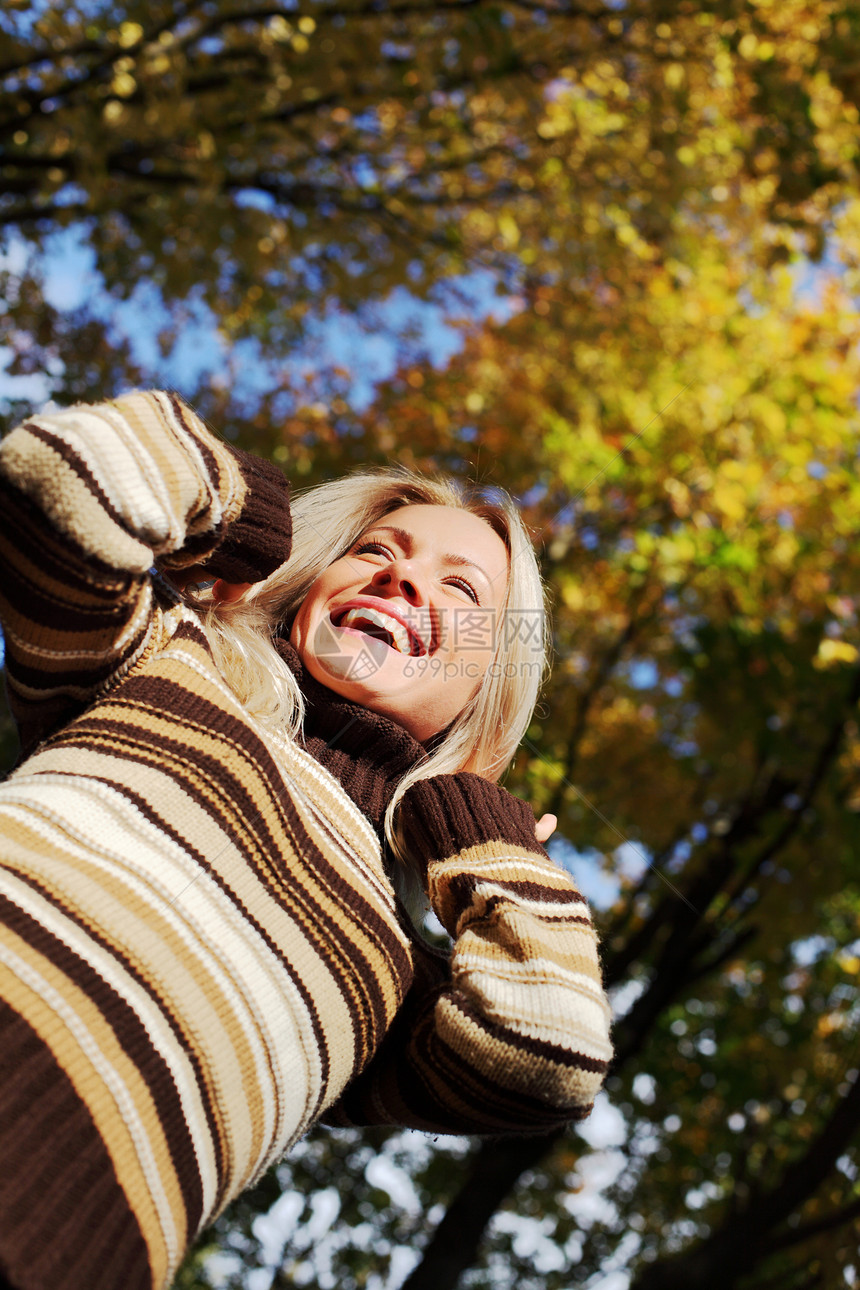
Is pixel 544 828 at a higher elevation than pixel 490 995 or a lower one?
lower

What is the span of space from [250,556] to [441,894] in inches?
24.0

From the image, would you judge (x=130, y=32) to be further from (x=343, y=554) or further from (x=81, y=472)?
(x=81, y=472)

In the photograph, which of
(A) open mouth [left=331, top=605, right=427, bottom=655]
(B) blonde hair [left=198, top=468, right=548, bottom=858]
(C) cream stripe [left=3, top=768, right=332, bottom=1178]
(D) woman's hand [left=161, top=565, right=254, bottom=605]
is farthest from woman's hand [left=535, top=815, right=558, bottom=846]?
(D) woman's hand [left=161, top=565, right=254, bottom=605]

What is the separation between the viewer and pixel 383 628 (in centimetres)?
179

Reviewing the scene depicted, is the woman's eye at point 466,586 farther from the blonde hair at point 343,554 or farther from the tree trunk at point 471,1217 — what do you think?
the tree trunk at point 471,1217

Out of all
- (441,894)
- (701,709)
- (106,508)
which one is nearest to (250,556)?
(106,508)

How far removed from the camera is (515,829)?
171 centimetres

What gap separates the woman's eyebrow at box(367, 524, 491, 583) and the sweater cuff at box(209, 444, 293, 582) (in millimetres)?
418

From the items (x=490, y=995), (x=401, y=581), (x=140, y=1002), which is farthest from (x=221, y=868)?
(x=401, y=581)

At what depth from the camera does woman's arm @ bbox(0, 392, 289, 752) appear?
1237mm

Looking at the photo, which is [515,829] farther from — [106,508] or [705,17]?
[705,17]

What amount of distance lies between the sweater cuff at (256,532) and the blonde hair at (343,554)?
22cm

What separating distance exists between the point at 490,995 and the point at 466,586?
0.78 meters

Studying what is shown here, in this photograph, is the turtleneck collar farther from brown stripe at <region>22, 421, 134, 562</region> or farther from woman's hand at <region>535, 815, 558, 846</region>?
brown stripe at <region>22, 421, 134, 562</region>
